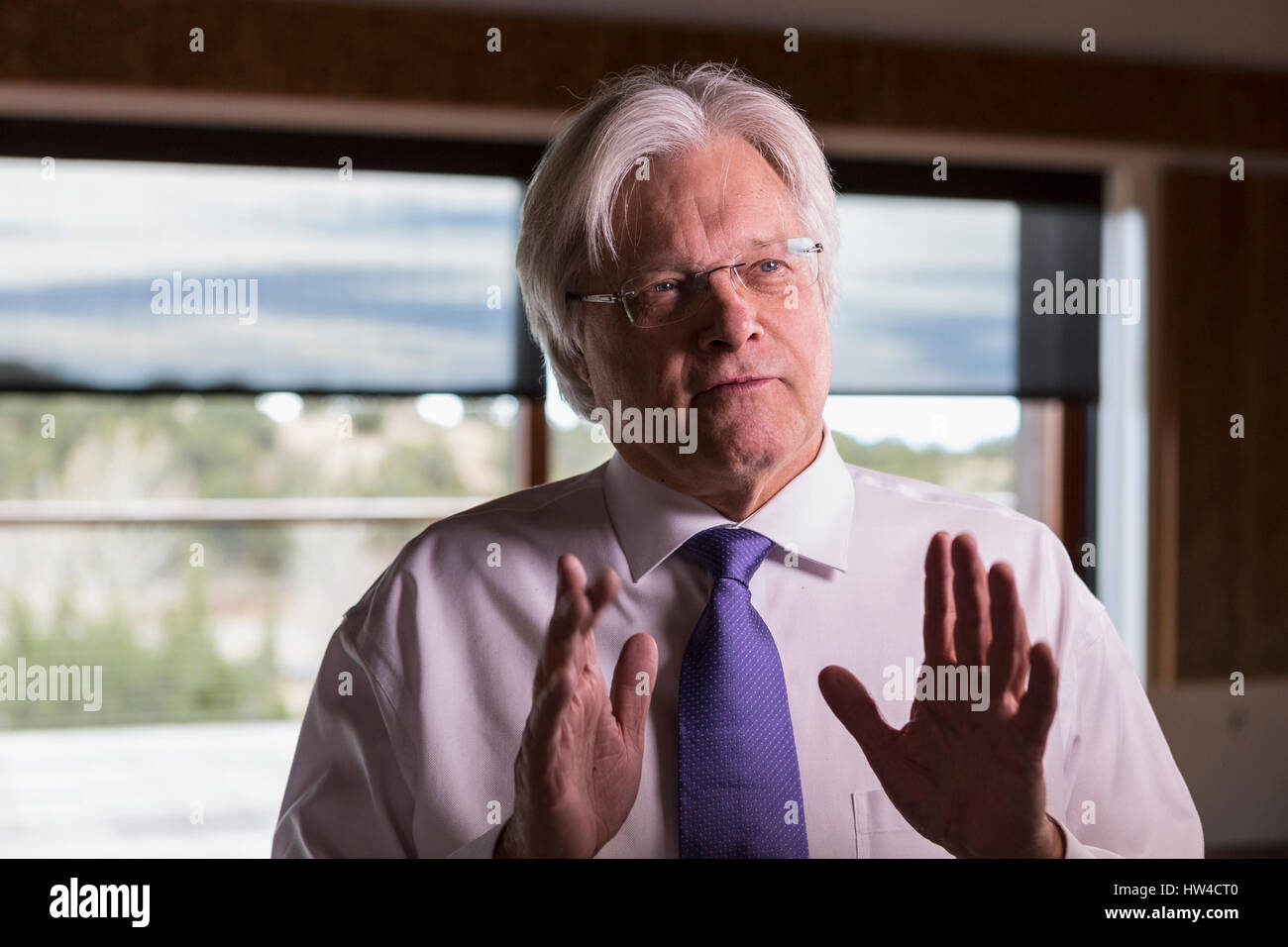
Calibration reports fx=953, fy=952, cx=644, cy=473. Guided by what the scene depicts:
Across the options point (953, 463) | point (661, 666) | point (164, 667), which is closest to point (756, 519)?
point (661, 666)

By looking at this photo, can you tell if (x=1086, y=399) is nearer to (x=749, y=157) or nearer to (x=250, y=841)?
(x=749, y=157)

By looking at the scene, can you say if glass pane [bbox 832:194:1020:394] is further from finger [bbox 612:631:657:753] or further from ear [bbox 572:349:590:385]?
finger [bbox 612:631:657:753]

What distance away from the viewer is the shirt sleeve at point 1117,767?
720 mm

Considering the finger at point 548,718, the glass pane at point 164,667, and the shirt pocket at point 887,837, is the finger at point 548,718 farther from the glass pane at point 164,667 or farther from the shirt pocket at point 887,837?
the glass pane at point 164,667

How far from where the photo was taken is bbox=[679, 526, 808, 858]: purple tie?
26.6 inches

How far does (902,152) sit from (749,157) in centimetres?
182

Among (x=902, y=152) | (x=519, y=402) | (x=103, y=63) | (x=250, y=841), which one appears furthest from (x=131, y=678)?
(x=902, y=152)

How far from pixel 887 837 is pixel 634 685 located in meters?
0.25

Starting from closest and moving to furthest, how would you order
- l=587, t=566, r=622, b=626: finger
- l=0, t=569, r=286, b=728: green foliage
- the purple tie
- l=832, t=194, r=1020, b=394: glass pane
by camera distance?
l=587, t=566, r=622, b=626: finger < the purple tie < l=0, t=569, r=286, b=728: green foliage < l=832, t=194, r=1020, b=394: glass pane

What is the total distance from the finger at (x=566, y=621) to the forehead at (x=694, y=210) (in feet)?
0.87

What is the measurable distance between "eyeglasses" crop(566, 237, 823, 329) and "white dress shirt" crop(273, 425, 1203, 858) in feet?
0.43

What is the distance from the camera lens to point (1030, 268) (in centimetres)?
251

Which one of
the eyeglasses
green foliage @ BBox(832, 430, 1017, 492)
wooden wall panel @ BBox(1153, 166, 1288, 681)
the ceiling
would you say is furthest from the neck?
wooden wall panel @ BBox(1153, 166, 1288, 681)

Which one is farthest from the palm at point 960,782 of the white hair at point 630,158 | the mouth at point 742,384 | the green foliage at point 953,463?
the green foliage at point 953,463
